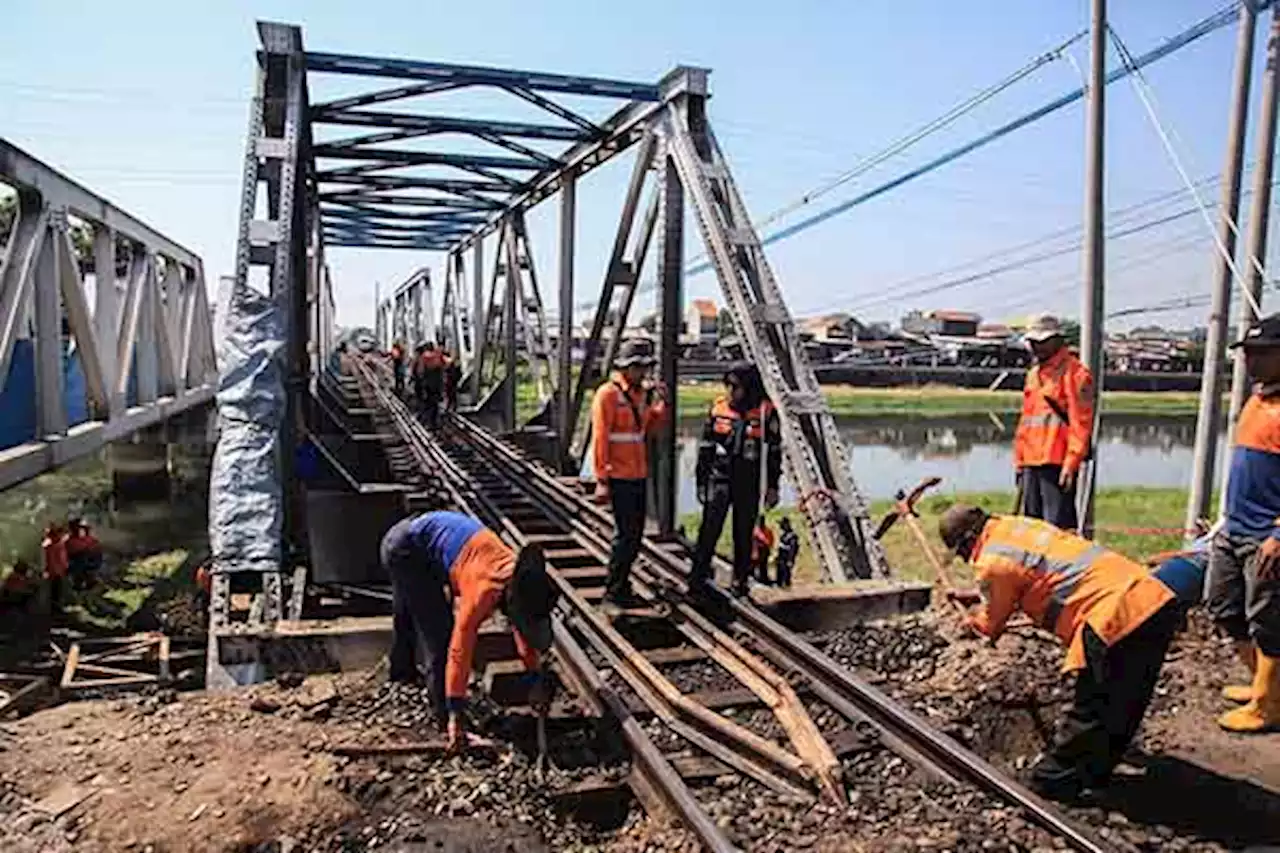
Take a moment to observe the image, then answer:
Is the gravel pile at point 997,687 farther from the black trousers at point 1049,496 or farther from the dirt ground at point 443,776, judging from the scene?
the black trousers at point 1049,496

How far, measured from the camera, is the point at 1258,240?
984 cm

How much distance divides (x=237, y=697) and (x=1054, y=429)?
5434 millimetres

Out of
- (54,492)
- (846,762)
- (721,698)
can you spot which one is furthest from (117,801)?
(54,492)

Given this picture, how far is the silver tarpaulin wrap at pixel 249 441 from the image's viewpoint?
7.74 m

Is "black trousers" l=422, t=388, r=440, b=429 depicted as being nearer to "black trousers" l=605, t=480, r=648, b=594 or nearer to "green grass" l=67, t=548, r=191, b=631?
"green grass" l=67, t=548, r=191, b=631

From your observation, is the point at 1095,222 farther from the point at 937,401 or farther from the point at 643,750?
the point at 937,401

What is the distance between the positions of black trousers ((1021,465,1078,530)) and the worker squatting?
1cm

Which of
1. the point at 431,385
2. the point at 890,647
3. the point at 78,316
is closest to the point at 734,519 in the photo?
the point at 890,647

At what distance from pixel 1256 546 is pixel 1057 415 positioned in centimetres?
174

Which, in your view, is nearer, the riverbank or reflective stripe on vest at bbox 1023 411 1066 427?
reflective stripe on vest at bbox 1023 411 1066 427

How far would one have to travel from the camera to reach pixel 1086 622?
4.38 metres

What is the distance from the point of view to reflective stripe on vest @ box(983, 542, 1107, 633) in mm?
4492

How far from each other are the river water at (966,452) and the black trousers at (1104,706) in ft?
74.0

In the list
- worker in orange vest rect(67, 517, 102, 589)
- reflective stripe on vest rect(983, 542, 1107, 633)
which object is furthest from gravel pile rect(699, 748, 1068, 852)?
worker in orange vest rect(67, 517, 102, 589)
